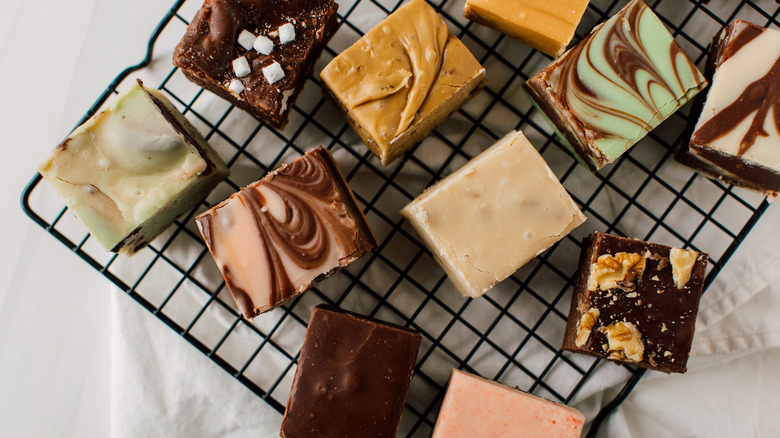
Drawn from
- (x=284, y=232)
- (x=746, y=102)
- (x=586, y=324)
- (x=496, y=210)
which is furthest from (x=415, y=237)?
(x=746, y=102)

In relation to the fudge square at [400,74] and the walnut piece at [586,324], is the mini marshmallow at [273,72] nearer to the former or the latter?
the fudge square at [400,74]

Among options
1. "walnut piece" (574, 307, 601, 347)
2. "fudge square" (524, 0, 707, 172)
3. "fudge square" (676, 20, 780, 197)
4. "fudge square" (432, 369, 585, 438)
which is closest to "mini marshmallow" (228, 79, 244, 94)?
"fudge square" (524, 0, 707, 172)

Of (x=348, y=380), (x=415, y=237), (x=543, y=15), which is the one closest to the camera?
(x=348, y=380)

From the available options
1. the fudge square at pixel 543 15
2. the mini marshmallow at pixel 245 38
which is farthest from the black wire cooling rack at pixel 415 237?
the mini marshmallow at pixel 245 38

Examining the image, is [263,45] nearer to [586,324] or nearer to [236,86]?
[236,86]

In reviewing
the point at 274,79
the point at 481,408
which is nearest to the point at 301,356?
the point at 481,408

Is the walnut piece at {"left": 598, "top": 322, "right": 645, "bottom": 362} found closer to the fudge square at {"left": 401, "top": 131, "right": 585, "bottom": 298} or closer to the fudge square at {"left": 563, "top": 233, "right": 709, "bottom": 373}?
the fudge square at {"left": 563, "top": 233, "right": 709, "bottom": 373}
